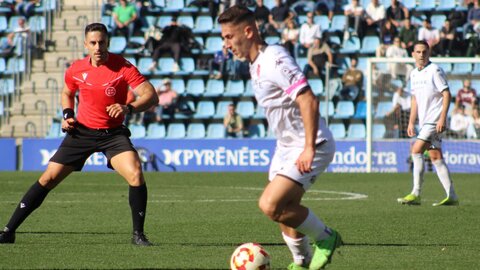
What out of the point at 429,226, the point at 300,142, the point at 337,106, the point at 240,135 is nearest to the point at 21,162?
the point at 240,135

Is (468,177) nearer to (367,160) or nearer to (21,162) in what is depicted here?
(367,160)

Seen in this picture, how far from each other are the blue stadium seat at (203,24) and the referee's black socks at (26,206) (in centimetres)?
2126

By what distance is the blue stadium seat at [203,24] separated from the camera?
1235 inches

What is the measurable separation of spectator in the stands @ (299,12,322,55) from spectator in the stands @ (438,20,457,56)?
10.9 feet

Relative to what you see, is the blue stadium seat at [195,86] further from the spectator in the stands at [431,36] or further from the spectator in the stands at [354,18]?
the spectator in the stands at [431,36]

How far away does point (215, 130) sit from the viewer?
95.6ft

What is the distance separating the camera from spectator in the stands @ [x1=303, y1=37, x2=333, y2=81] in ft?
93.9

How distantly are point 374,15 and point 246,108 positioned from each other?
4454mm

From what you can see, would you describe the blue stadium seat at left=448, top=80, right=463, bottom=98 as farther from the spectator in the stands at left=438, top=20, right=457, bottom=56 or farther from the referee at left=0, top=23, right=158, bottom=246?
the referee at left=0, top=23, right=158, bottom=246

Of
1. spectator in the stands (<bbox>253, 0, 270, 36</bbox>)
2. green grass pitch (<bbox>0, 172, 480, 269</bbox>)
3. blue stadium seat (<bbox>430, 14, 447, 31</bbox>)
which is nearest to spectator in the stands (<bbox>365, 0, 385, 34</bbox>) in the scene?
blue stadium seat (<bbox>430, 14, 447, 31</bbox>)

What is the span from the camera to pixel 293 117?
25.1 feet

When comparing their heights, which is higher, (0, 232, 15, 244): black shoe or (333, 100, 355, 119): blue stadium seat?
(333, 100, 355, 119): blue stadium seat

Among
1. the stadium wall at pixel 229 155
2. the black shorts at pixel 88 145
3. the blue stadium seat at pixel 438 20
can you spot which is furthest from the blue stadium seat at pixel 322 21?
the black shorts at pixel 88 145

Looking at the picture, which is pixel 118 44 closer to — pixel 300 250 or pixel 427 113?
pixel 427 113
